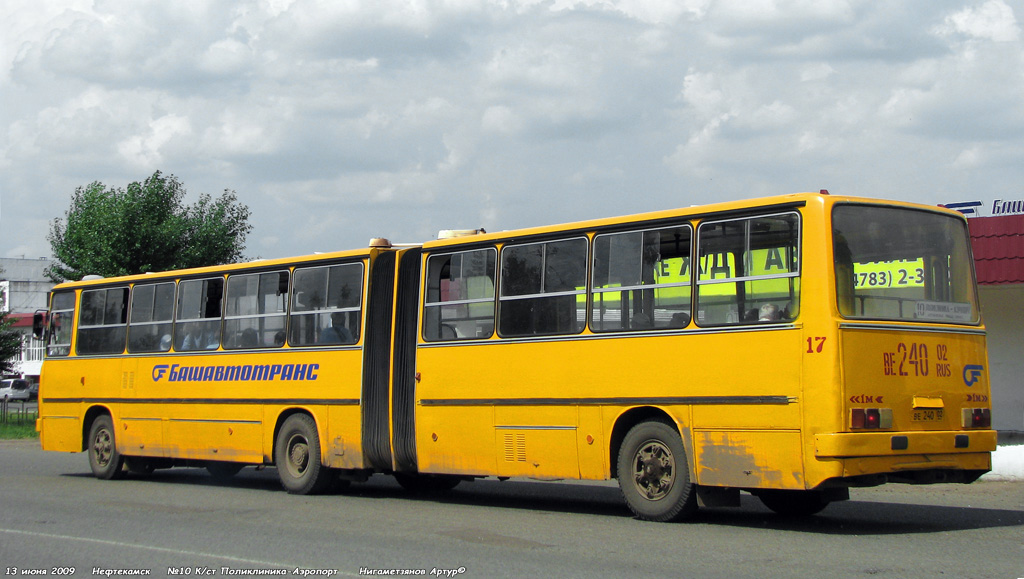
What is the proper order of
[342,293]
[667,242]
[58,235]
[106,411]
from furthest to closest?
[58,235], [106,411], [342,293], [667,242]

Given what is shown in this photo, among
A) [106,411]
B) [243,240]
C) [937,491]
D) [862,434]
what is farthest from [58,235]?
[862,434]

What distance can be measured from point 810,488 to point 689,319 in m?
1.99

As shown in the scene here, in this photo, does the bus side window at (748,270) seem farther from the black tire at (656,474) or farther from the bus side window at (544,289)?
the bus side window at (544,289)

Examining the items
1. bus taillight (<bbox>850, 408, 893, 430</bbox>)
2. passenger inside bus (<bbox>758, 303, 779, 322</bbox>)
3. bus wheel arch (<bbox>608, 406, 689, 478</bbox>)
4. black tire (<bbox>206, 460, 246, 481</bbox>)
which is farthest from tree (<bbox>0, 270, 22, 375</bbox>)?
bus taillight (<bbox>850, 408, 893, 430</bbox>)

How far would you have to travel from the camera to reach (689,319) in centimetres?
1073

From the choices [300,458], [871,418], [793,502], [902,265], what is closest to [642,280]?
[902,265]

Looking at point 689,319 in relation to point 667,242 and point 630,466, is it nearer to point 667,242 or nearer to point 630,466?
point 667,242

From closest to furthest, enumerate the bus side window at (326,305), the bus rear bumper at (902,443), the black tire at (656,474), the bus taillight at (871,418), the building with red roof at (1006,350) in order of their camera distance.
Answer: the bus rear bumper at (902,443), the bus taillight at (871,418), the black tire at (656,474), the bus side window at (326,305), the building with red roof at (1006,350)

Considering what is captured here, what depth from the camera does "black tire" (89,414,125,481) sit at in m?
17.9

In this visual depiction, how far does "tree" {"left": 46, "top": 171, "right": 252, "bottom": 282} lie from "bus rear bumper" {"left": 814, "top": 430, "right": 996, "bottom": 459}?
94.0 ft

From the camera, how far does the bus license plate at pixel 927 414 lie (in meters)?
10.1

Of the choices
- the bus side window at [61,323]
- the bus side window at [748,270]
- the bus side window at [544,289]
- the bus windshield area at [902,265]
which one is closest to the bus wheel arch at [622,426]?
the bus side window at [544,289]

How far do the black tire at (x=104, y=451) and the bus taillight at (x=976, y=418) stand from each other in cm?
1283

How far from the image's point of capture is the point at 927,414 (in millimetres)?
10195
